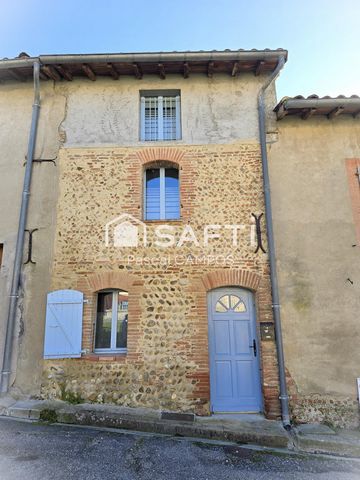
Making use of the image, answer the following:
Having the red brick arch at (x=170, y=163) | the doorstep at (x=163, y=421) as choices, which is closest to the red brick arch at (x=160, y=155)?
the red brick arch at (x=170, y=163)

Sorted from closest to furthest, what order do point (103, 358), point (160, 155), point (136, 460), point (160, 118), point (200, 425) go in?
point (136, 460) < point (200, 425) < point (103, 358) < point (160, 155) < point (160, 118)

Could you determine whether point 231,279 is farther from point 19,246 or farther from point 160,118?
point 19,246

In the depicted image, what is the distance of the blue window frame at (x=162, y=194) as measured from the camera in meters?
6.30

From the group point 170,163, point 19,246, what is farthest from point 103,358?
point 170,163

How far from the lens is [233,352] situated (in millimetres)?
5668

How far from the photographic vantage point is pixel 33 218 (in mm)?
6215

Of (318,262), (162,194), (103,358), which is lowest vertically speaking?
(103,358)

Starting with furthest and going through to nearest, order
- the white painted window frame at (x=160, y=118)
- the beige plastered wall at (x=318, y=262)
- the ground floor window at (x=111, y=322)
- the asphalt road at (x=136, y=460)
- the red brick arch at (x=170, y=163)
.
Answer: the white painted window frame at (x=160, y=118) → the red brick arch at (x=170, y=163) → the ground floor window at (x=111, y=322) → the beige plastered wall at (x=318, y=262) → the asphalt road at (x=136, y=460)

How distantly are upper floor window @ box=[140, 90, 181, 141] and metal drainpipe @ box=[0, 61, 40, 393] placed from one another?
90.2 inches

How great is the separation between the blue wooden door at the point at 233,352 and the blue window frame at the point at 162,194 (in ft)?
6.14

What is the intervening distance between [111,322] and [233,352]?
2359 mm

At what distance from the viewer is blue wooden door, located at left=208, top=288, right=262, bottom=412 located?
546 cm

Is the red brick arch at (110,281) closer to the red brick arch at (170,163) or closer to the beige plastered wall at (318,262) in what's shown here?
the red brick arch at (170,163)

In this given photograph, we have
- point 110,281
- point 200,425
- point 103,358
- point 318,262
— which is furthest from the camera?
point 318,262
